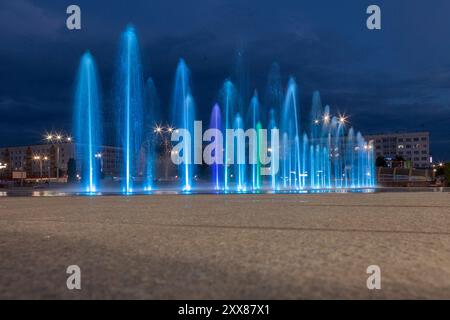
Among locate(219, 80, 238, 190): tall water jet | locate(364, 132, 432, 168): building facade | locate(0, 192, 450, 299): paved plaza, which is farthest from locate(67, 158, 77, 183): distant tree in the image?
locate(364, 132, 432, 168): building facade

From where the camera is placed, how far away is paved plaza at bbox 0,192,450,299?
17.7 feet

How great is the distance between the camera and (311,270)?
6332mm

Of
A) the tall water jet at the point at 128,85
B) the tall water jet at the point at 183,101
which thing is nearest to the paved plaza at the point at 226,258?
the tall water jet at the point at 128,85

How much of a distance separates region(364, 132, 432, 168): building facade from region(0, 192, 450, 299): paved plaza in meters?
162

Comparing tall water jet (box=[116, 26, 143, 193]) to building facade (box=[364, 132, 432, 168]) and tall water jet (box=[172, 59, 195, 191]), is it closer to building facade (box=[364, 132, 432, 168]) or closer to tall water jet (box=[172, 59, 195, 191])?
tall water jet (box=[172, 59, 195, 191])

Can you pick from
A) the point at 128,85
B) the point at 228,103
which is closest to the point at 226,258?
the point at 128,85

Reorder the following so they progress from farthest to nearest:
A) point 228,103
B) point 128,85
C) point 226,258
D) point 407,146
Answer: point 407,146 → point 228,103 → point 128,85 → point 226,258

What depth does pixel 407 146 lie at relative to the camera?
17038 cm

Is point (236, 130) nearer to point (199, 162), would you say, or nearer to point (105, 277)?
point (199, 162)

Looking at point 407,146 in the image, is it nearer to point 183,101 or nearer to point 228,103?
point 228,103

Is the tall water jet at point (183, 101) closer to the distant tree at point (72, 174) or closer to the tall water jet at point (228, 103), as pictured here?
the tall water jet at point (228, 103)

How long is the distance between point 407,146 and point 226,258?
6919 inches

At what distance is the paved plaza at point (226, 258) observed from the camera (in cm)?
541
